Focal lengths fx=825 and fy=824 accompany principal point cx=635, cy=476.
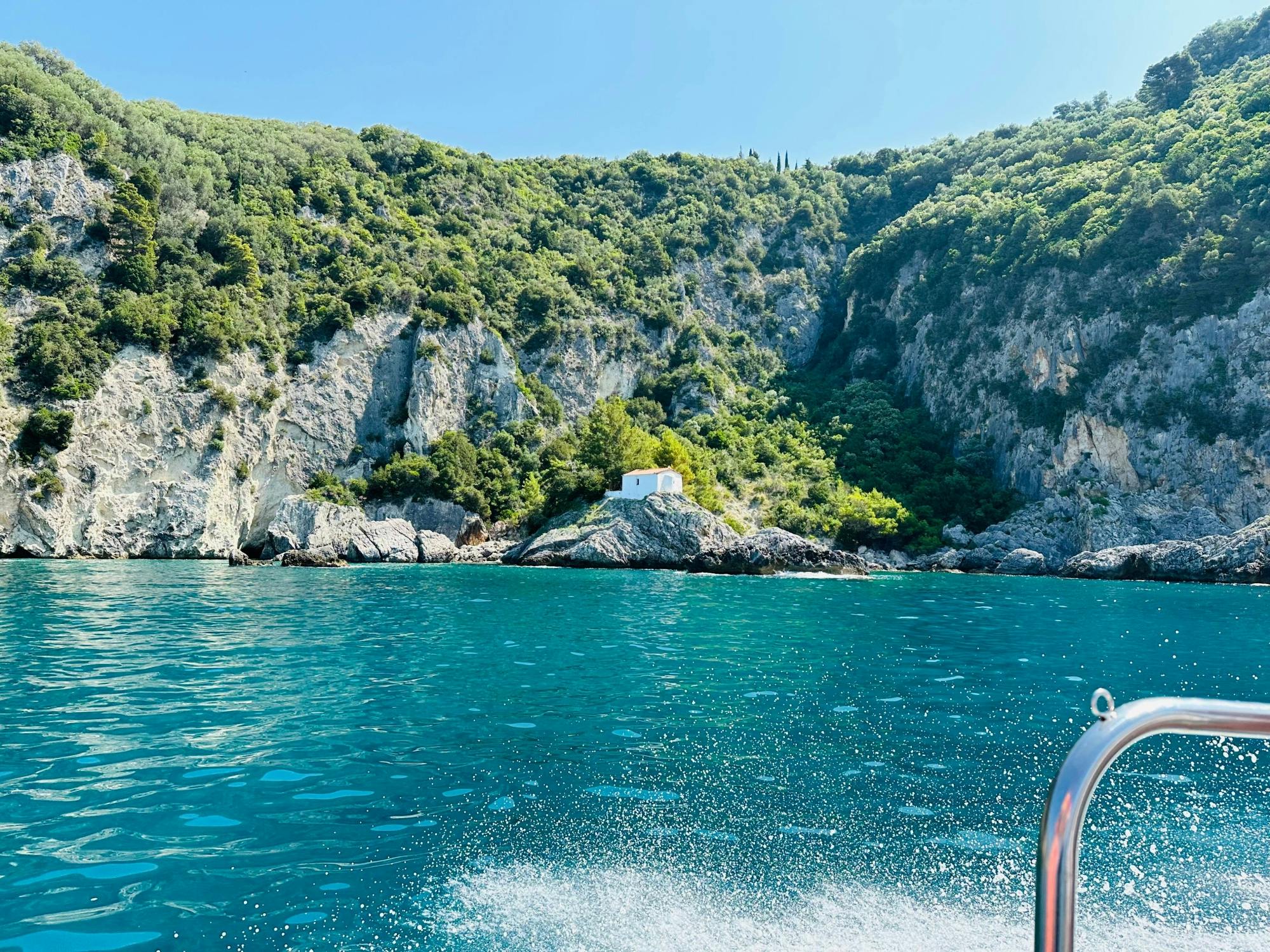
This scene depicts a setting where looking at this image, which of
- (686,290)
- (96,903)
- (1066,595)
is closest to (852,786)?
(96,903)

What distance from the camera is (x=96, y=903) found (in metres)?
6.09

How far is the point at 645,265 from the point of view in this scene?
357ft

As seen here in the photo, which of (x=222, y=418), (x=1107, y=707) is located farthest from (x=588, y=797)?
(x=222, y=418)

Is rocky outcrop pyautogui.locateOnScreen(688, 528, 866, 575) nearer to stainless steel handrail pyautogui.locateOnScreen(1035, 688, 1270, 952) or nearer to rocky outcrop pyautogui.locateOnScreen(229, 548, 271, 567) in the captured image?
rocky outcrop pyautogui.locateOnScreen(229, 548, 271, 567)

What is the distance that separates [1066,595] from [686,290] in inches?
3018

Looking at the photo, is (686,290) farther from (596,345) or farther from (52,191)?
(52,191)

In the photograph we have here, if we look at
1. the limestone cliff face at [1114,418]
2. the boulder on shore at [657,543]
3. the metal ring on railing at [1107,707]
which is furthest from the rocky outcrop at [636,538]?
the metal ring on railing at [1107,707]

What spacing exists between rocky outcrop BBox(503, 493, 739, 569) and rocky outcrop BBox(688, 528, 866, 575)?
1.88 meters

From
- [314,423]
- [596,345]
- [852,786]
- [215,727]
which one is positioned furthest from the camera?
[596,345]

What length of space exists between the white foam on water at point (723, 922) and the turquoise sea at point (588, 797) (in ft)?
0.10

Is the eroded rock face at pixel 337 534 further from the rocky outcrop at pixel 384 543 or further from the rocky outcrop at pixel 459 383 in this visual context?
the rocky outcrop at pixel 459 383

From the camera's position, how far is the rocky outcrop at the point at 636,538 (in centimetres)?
6353

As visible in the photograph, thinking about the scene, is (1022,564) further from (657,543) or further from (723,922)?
(723,922)

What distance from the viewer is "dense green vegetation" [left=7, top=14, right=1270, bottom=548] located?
69.0 meters
